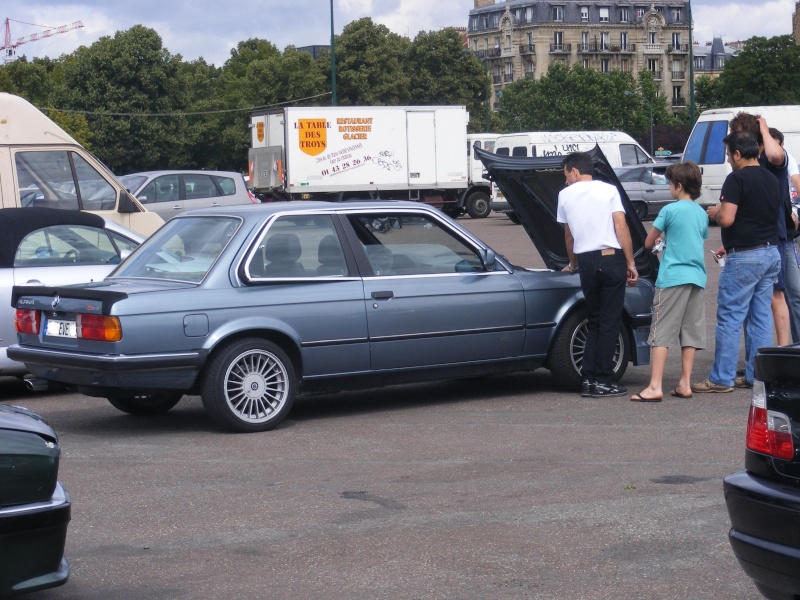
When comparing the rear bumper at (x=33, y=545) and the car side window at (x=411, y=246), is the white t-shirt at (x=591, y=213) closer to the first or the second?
the car side window at (x=411, y=246)

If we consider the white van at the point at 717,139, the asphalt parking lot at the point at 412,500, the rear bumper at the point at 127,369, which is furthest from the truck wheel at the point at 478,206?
the rear bumper at the point at 127,369

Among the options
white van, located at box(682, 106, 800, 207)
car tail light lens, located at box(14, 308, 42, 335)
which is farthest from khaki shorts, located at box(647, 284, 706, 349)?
white van, located at box(682, 106, 800, 207)

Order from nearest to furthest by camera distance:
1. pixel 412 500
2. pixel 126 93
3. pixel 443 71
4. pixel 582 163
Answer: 1. pixel 412 500
2. pixel 582 163
3. pixel 126 93
4. pixel 443 71

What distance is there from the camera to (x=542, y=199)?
32.3ft

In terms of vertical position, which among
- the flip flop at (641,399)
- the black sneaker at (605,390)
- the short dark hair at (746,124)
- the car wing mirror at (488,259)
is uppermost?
the short dark hair at (746,124)

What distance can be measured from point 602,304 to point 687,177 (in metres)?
1.10

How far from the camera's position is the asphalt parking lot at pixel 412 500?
191 inches

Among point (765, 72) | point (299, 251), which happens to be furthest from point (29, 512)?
point (765, 72)

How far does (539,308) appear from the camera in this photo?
891cm

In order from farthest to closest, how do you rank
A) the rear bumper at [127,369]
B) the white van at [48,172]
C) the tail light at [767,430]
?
the white van at [48,172] → the rear bumper at [127,369] → the tail light at [767,430]

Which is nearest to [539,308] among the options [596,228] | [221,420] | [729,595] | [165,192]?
[596,228]

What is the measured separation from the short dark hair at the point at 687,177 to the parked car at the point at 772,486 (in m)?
4.83

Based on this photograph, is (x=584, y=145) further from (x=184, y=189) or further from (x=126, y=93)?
(x=126, y=93)

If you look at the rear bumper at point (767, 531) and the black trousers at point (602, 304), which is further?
the black trousers at point (602, 304)
